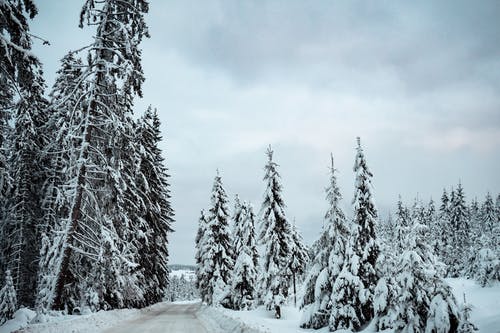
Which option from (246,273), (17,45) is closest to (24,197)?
(17,45)

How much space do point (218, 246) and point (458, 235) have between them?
165 feet

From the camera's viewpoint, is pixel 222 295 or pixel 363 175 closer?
pixel 363 175

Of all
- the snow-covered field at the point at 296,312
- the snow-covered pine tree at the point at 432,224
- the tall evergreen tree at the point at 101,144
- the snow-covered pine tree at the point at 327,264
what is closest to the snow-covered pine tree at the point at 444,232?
the snow-covered pine tree at the point at 432,224

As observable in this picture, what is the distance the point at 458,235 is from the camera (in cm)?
6694

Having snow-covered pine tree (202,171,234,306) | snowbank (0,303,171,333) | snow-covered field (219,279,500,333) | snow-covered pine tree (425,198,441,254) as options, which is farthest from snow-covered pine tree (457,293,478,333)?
A: snow-covered pine tree (425,198,441,254)

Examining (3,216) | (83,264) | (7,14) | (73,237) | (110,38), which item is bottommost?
(83,264)

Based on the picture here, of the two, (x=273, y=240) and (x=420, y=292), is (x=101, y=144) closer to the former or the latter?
(x=420, y=292)

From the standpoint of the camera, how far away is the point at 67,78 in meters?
23.9

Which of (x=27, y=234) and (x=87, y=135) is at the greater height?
(x=87, y=135)

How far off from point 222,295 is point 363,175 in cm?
2216

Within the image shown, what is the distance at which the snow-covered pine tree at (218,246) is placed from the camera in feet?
131

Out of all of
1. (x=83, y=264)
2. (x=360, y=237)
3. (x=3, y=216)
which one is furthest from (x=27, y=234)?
(x=360, y=237)

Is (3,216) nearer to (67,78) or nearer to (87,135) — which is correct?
(67,78)

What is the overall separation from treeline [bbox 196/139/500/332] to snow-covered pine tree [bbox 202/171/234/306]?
11 cm
